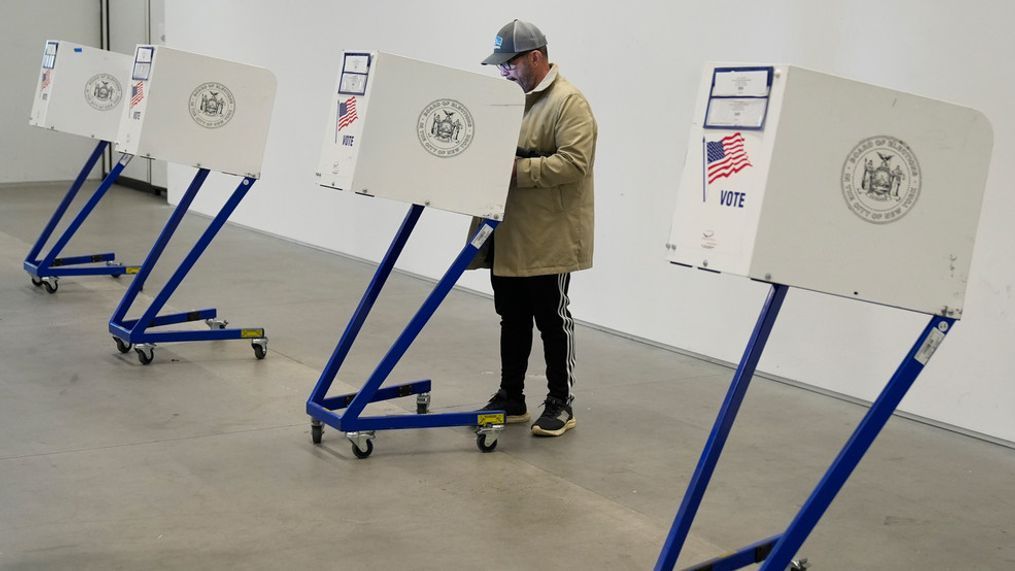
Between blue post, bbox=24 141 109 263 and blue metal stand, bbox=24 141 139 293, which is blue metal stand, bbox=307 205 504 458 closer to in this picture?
blue metal stand, bbox=24 141 139 293

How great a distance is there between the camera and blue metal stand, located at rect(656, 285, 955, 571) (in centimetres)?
248

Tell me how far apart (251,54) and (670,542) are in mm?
7424

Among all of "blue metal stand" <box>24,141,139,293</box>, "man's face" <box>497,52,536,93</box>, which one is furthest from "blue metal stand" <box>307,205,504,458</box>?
"blue metal stand" <box>24,141,139,293</box>

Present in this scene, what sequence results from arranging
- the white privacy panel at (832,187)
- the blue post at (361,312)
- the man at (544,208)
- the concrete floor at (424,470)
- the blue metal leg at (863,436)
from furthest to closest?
the blue post at (361,312) < the man at (544,208) < the concrete floor at (424,470) < the blue metal leg at (863,436) < the white privacy panel at (832,187)

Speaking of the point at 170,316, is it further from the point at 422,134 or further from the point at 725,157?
the point at 725,157

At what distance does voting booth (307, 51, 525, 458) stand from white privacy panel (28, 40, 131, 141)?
2879mm

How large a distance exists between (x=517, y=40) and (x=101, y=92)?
320 cm

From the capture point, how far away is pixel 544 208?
3.96m

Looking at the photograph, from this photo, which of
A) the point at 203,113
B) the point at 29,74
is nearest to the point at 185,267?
the point at 203,113

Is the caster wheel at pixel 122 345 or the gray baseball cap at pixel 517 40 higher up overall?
the gray baseball cap at pixel 517 40

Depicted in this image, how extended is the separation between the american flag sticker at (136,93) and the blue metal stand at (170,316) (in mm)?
390

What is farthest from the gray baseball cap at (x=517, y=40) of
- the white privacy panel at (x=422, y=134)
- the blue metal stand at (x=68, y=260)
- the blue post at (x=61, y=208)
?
the blue post at (x=61, y=208)

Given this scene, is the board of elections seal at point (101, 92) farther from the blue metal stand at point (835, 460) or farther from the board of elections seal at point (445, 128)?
the blue metal stand at point (835, 460)

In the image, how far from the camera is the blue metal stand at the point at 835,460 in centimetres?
248
